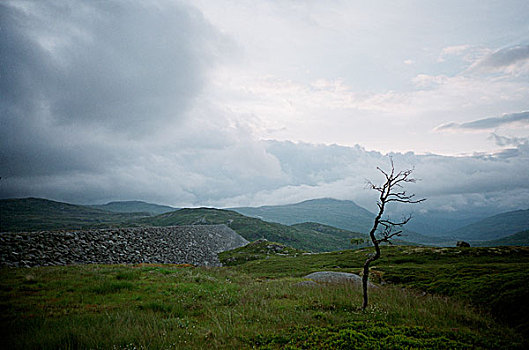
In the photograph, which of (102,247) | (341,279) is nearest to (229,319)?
(341,279)

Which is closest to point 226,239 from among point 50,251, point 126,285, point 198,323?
point 50,251

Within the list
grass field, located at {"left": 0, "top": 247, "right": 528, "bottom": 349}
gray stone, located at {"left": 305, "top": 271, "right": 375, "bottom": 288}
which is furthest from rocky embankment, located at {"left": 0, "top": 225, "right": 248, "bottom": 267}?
gray stone, located at {"left": 305, "top": 271, "right": 375, "bottom": 288}

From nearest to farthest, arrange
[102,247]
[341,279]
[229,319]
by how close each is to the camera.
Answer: [229,319]
[341,279]
[102,247]

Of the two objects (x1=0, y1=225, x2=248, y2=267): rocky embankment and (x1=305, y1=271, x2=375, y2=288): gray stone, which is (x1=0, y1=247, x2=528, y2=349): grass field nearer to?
(x1=305, y1=271, x2=375, y2=288): gray stone

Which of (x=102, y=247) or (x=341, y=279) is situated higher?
(x=341, y=279)

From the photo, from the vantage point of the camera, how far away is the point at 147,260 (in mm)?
36719

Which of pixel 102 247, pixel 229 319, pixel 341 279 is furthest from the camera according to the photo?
pixel 102 247

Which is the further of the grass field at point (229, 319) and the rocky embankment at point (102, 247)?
the rocky embankment at point (102, 247)

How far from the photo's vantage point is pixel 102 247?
104 feet

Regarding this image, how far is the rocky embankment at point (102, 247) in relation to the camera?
75.9 ft

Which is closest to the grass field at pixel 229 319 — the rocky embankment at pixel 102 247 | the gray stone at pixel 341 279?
the gray stone at pixel 341 279

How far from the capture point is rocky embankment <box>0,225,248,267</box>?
23.1 m

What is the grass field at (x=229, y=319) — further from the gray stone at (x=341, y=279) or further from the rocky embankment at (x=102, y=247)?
the rocky embankment at (x=102, y=247)

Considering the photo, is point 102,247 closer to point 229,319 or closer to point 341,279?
point 341,279
